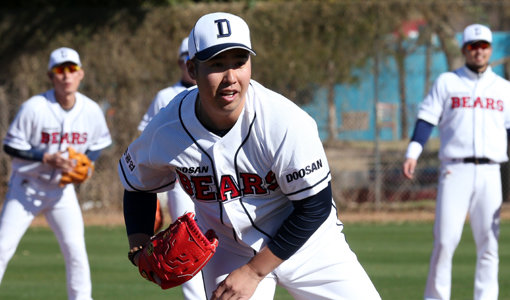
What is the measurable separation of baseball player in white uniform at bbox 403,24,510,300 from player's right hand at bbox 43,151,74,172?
3.28m

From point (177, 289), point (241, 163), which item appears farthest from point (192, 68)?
point (177, 289)

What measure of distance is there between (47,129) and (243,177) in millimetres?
4416

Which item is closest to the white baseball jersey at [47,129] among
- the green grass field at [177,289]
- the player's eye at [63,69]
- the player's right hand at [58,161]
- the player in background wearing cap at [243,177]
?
the player's right hand at [58,161]

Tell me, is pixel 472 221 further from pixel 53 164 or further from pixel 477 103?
pixel 53 164

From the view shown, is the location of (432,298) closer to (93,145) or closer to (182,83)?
→ (182,83)

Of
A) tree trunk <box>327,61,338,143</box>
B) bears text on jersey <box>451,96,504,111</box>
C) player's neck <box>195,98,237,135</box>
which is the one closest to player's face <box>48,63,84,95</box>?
bears text on jersey <box>451,96,504,111</box>

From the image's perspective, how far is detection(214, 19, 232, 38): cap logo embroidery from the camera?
3.81 metres

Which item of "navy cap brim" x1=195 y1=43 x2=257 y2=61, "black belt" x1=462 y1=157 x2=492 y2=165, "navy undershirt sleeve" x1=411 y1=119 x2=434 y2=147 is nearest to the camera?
"navy cap brim" x1=195 y1=43 x2=257 y2=61

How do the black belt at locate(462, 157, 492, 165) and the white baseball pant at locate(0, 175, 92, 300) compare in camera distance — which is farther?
the black belt at locate(462, 157, 492, 165)

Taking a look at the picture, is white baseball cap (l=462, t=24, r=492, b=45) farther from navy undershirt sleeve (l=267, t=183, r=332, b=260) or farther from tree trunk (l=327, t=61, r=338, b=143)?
tree trunk (l=327, t=61, r=338, b=143)

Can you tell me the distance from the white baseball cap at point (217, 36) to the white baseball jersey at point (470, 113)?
4404mm

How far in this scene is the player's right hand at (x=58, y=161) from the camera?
25.6ft

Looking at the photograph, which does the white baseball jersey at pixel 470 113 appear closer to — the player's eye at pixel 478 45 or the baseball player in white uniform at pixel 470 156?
the baseball player in white uniform at pixel 470 156

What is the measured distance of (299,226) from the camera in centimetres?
404
